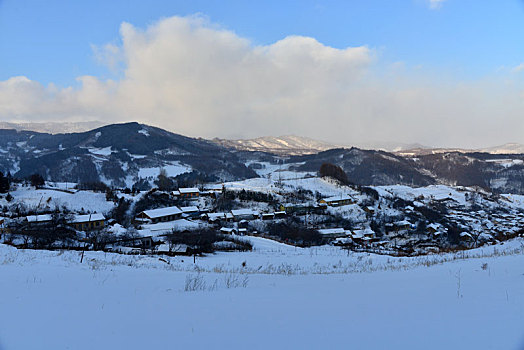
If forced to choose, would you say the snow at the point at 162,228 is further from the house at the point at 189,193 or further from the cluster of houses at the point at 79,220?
the house at the point at 189,193

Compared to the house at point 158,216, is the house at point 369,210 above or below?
above

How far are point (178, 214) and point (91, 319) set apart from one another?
164ft

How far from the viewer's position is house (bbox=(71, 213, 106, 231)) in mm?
41406

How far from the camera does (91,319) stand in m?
3.69

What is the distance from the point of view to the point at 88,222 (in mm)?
→ 43062

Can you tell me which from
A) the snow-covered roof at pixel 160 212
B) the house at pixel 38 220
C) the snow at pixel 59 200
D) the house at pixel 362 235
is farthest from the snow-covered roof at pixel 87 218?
the house at pixel 362 235

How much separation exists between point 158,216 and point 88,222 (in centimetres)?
972

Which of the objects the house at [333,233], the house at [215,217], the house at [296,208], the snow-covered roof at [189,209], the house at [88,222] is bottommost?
the house at [88,222]

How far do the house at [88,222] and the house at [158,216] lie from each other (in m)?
5.17

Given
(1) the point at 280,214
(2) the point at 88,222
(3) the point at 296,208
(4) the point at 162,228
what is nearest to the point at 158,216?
(2) the point at 88,222

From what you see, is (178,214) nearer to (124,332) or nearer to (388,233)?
(388,233)

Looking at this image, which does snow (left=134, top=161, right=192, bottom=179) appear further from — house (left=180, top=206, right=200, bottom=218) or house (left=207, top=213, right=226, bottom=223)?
house (left=207, top=213, right=226, bottom=223)

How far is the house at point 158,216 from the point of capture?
4703cm

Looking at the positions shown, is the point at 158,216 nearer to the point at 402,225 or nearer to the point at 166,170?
the point at 402,225
